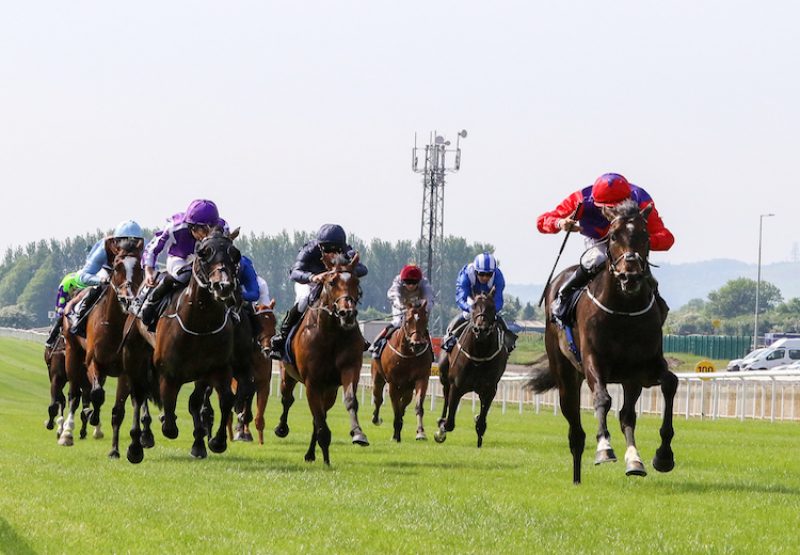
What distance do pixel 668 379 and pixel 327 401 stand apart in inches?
198

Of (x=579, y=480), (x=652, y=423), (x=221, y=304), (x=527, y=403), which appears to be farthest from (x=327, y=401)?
(x=527, y=403)

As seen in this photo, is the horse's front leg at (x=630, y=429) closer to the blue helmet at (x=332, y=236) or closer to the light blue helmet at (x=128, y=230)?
the blue helmet at (x=332, y=236)

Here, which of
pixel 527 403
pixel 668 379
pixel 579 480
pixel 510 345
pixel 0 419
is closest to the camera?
pixel 668 379

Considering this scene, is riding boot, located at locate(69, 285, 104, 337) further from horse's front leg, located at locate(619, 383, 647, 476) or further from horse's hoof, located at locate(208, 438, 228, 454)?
horse's front leg, located at locate(619, 383, 647, 476)

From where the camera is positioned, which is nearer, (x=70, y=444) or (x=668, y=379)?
(x=668, y=379)

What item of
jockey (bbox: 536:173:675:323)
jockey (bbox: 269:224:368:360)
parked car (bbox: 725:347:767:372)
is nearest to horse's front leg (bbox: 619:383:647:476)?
jockey (bbox: 536:173:675:323)

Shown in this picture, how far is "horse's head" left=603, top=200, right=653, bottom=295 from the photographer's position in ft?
35.7

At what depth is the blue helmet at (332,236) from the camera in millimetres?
15703

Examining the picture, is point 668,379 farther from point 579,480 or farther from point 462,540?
point 462,540

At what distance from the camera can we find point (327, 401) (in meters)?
15.5

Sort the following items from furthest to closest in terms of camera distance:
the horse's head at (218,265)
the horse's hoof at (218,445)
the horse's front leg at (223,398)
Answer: the horse's hoof at (218,445)
the horse's front leg at (223,398)
the horse's head at (218,265)

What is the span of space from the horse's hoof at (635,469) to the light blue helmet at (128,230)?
295 inches

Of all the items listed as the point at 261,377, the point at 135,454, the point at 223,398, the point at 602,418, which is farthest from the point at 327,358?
the point at 261,377

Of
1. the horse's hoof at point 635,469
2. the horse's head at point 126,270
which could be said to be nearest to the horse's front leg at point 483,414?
the horse's head at point 126,270
